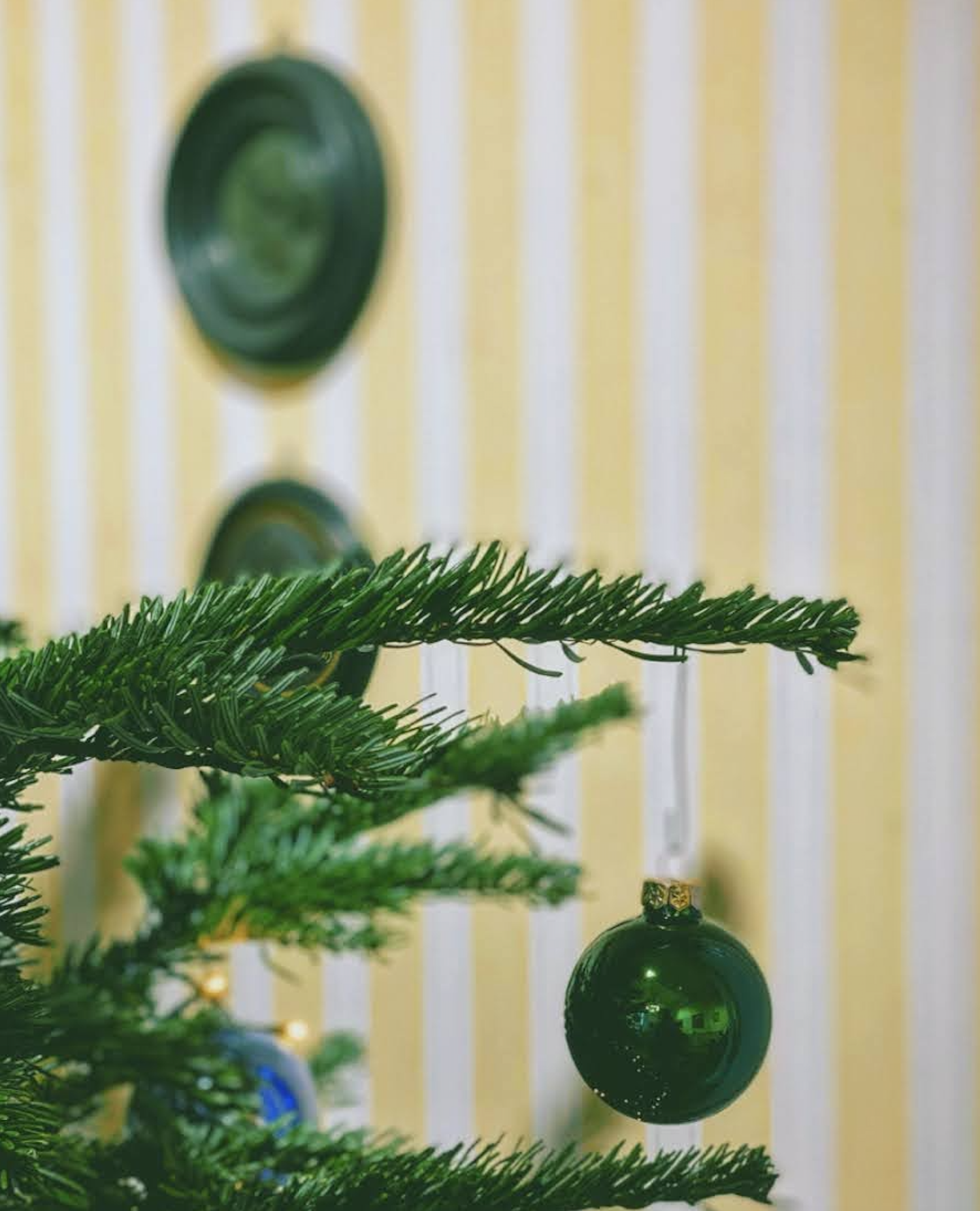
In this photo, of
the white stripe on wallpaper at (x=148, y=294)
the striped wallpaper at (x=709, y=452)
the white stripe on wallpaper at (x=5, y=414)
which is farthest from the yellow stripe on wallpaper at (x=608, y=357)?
the white stripe on wallpaper at (x=5, y=414)

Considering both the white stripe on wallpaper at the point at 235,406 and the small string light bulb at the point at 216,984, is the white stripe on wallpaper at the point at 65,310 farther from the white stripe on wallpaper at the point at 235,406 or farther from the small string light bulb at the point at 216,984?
the small string light bulb at the point at 216,984

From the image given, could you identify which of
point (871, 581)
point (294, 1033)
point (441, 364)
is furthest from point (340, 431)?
point (294, 1033)

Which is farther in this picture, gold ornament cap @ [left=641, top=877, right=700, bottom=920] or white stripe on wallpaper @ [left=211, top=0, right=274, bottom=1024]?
white stripe on wallpaper @ [left=211, top=0, right=274, bottom=1024]

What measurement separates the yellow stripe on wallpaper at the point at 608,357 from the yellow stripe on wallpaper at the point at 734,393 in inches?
3.1

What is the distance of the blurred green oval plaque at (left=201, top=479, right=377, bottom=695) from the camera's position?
149cm

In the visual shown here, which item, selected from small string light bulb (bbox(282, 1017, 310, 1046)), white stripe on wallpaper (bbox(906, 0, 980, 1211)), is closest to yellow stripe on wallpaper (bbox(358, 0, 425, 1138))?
white stripe on wallpaper (bbox(906, 0, 980, 1211))

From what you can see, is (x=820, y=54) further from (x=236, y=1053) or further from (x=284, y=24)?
(x=236, y=1053)

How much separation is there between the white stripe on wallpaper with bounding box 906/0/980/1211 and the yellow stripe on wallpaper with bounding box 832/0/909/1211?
1cm

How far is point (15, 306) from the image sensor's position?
1807 mm

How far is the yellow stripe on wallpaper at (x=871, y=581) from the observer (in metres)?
1.22

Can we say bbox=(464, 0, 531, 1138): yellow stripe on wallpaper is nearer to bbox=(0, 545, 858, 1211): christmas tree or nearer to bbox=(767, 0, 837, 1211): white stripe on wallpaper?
bbox=(767, 0, 837, 1211): white stripe on wallpaper

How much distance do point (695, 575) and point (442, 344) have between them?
39 centimetres

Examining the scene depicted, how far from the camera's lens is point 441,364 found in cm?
145

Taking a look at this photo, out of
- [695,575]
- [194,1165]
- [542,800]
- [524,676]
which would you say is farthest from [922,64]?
[194,1165]
